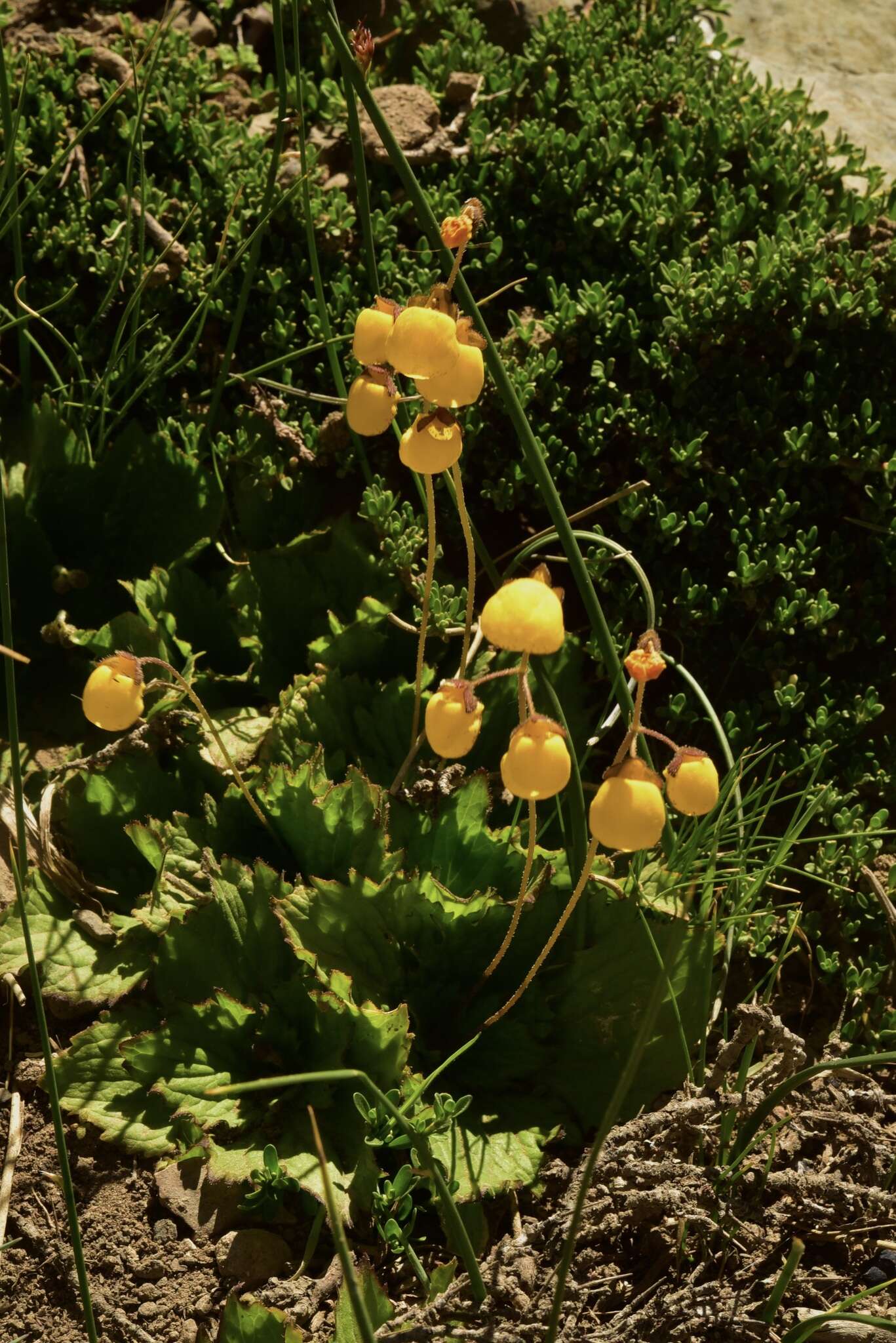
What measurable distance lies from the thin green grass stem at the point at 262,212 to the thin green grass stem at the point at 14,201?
424 millimetres

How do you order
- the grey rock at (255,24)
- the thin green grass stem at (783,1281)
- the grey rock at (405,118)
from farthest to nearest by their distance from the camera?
the grey rock at (255,24) < the grey rock at (405,118) < the thin green grass stem at (783,1281)

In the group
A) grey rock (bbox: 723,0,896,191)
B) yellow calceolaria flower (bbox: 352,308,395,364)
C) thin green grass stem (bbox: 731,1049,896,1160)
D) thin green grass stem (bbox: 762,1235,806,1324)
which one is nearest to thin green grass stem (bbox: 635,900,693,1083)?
thin green grass stem (bbox: 731,1049,896,1160)

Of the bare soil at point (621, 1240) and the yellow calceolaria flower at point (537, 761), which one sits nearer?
the yellow calceolaria flower at point (537, 761)

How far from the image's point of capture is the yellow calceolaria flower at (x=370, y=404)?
1.73 metres

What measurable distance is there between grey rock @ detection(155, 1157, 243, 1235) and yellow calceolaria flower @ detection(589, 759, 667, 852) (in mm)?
1023

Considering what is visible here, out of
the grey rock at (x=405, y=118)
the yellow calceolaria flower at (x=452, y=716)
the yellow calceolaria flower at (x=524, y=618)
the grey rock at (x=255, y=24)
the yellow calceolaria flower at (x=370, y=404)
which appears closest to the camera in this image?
the yellow calceolaria flower at (x=524, y=618)

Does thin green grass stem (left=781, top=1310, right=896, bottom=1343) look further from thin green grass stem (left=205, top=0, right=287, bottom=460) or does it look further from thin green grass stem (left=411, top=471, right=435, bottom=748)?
thin green grass stem (left=205, top=0, right=287, bottom=460)

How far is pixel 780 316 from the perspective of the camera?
8.78 ft

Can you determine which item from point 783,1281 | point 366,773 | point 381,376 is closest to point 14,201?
point 381,376

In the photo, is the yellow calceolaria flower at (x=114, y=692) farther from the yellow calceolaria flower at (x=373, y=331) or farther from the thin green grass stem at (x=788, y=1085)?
the thin green grass stem at (x=788, y=1085)

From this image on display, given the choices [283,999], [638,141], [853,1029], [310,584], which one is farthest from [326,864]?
[638,141]

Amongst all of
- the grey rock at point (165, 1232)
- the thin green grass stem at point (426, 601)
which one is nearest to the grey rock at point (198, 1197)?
the grey rock at point (165, 1232)

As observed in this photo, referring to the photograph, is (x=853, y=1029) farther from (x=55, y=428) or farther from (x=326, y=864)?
(x=55, y=428)

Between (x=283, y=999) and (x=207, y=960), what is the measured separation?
6.1 inches
